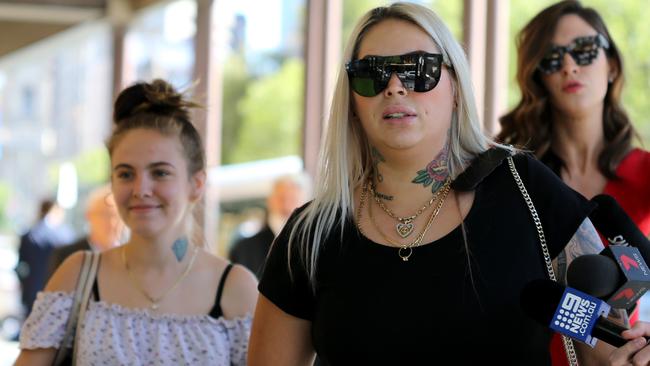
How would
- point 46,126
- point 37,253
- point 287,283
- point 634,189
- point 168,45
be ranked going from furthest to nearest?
point 46,126, point 168,45, point 37,253, point 634,189, point 287,283

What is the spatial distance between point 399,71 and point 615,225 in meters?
0.54

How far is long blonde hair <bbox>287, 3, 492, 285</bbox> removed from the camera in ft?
7.59

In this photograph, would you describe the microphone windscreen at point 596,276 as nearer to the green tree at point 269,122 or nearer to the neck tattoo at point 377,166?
Answer: the neck tattoo at point 377,166

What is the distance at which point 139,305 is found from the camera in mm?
3174

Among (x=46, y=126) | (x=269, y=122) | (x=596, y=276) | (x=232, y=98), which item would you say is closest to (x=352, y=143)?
(x=596, y=276)

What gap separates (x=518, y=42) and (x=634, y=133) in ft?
1.62

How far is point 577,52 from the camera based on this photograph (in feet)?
11.2

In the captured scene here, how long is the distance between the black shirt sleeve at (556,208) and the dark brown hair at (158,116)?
1.45m

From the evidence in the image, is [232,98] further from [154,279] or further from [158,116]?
[154,279]

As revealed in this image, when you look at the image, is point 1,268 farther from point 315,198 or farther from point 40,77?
point 40,77

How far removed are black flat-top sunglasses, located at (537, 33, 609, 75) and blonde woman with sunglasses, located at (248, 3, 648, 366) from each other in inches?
45.3

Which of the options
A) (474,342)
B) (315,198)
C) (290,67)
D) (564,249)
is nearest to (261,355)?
(315,198)

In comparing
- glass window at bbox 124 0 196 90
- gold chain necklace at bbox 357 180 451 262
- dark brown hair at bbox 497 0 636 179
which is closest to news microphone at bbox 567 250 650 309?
gold chain necklace at bbox 357 180 451 262

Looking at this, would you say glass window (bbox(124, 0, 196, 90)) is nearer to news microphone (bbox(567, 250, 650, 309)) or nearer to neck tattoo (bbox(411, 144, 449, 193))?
neck tattoo (bbox(411, 144, 449, 193))
